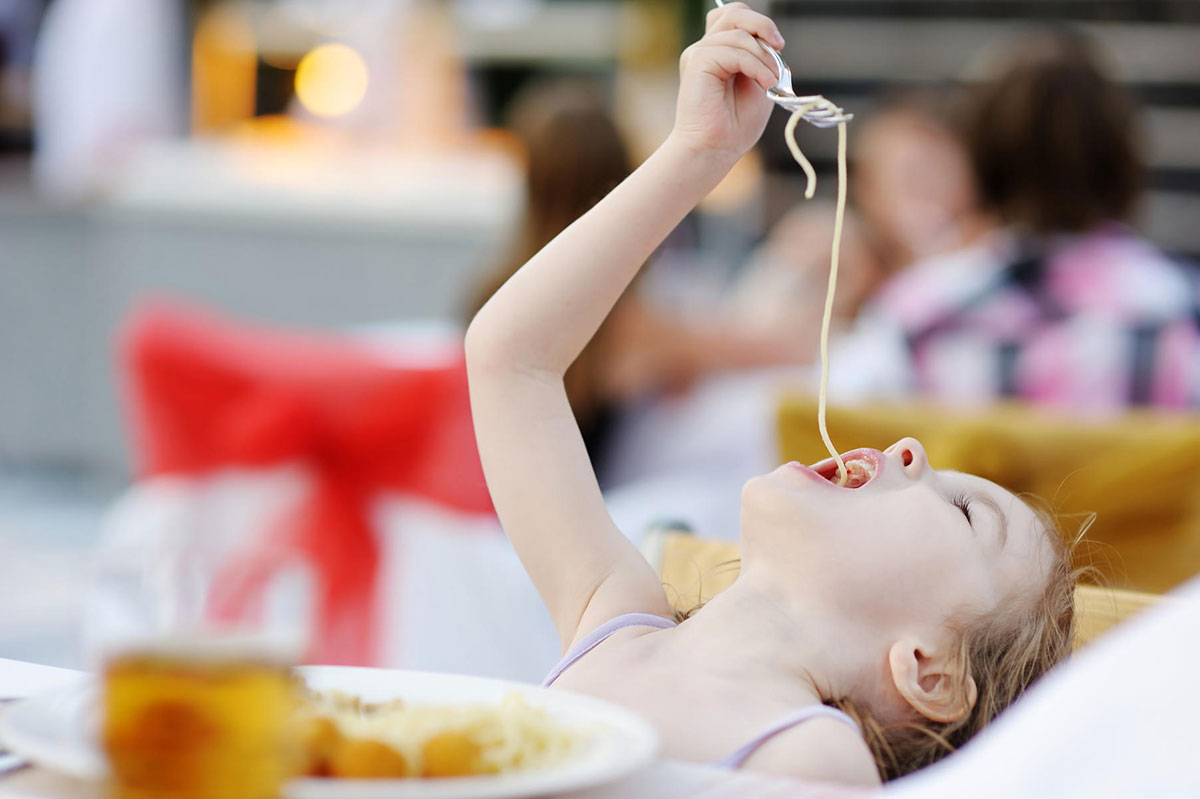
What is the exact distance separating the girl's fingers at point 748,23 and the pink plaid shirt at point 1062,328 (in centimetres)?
151

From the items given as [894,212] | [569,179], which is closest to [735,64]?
[569,179]

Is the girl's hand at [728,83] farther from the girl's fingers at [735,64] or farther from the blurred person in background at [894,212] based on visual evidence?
the blurred person in background at [894,212]

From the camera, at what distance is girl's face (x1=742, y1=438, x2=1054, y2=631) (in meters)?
0.91

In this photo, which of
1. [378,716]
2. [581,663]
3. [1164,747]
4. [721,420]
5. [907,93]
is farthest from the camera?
[907,93]

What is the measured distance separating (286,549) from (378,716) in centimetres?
194

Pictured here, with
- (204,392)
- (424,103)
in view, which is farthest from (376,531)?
(424,103)

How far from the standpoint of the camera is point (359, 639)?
8.39 ft

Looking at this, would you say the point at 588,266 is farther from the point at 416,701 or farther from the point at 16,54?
the point at 16,54

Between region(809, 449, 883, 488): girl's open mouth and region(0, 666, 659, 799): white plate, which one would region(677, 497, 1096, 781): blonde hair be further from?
region(0, 666, 659, 799): white plate

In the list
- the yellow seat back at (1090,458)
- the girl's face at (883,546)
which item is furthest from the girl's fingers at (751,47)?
the yellow seat back at (1090,458)

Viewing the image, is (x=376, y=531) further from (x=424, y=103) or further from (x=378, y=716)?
(x=424, y=103)

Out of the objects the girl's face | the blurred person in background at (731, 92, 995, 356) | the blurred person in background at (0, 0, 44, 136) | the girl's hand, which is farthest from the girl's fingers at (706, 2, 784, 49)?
the blurred person in background at (0, 0, 44, 136)

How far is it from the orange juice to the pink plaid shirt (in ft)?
6.58

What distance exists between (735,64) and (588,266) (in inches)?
6.8
